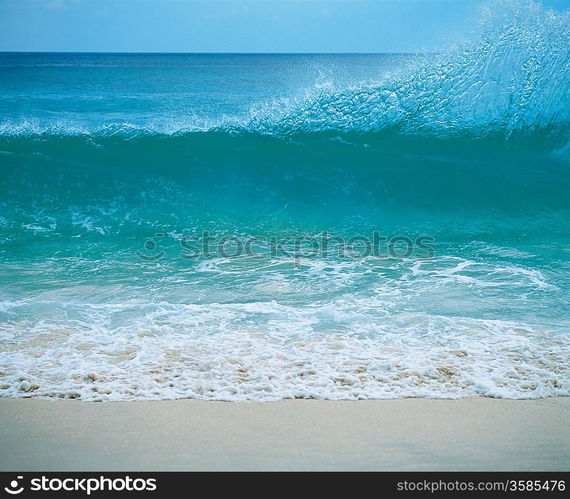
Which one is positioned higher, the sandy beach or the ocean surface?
the ocean surface

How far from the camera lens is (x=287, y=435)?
10.0ft

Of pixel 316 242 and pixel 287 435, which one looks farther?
pixel 316 242

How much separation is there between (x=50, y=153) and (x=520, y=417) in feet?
31.1

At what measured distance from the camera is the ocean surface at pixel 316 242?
3.93m

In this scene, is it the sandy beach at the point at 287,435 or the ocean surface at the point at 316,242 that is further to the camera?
the ocean surface at the point at 316,242

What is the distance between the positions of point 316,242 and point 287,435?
4531 millimetres

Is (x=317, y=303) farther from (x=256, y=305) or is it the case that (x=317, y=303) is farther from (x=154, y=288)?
(x=154, y=288)

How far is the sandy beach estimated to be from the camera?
9.12 feet

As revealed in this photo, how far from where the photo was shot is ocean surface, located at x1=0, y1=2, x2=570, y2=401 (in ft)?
12.9

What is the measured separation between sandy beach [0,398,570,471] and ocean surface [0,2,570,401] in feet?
0.58

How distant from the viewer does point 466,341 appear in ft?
14.2

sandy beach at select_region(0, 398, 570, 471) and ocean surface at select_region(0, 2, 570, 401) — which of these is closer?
sandy beach at select_region(0, 398, 570, 471)

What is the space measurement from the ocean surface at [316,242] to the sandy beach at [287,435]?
0.58ft

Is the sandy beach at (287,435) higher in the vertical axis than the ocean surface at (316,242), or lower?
lower
